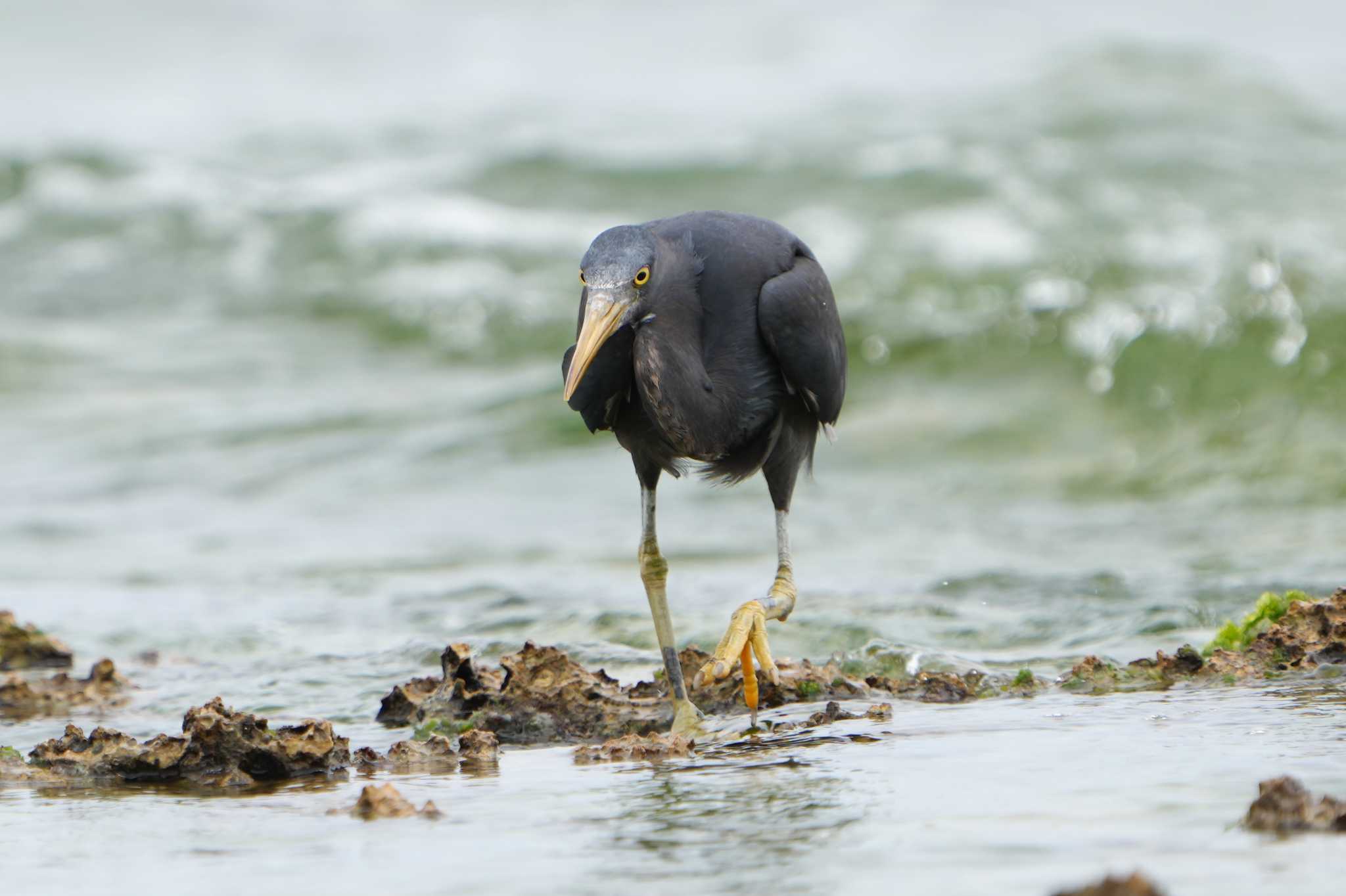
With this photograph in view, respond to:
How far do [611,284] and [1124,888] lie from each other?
9.54 feet

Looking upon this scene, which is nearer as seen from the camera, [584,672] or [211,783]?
[211,783]

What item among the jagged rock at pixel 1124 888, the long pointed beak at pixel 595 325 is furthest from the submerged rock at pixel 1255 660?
the jagged rock at pixel 1124 888

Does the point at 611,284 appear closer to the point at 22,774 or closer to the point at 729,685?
the point at 729,685

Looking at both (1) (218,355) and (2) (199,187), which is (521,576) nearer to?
(1) (218,355)

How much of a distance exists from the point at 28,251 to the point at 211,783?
66.5 ft

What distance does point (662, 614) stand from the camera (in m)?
5.48

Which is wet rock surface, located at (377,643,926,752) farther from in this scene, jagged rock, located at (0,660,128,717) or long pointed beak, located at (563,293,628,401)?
jagged rock, located at (0,660,128,717)

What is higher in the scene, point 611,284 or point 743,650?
point 611,284

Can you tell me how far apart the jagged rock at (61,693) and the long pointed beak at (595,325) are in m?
2.19

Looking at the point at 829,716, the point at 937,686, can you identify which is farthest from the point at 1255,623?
the point at 829,716

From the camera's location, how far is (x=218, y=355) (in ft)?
59.6

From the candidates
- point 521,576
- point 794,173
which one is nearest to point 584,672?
point 521,576

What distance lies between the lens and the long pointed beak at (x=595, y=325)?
4680 mm

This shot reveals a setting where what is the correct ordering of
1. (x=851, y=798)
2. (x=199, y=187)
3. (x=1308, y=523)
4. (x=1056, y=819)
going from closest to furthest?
(x=1056, y=819), (x=851, y=798), (x=1308, y=523), (x=199, y=187)
